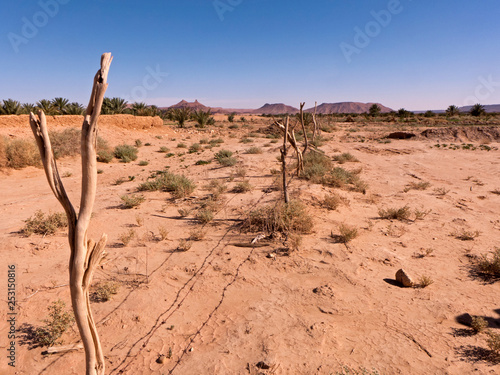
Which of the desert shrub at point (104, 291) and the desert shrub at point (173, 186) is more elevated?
the desert shrub at point (173, 186)

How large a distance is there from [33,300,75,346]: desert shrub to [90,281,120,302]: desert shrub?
413mm

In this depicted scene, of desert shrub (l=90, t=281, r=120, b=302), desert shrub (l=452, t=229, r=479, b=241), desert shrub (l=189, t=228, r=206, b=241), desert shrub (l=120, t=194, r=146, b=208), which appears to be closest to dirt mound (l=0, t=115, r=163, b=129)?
desert shrub (l=120, t=194, r=146, b=208)

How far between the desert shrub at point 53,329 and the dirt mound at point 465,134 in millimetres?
20530

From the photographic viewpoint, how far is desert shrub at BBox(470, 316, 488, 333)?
9.33 feet

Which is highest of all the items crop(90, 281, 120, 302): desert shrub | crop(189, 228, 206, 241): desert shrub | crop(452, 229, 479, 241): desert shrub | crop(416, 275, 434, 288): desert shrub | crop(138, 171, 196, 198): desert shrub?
crop(138, 171, 196, 198): desert shrub

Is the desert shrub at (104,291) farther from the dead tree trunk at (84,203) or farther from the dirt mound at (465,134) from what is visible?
the dirt mound at (465,134)

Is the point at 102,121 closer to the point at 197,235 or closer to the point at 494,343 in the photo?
the point at 197,235

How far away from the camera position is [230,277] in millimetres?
3840

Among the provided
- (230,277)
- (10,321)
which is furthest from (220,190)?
(10,321)

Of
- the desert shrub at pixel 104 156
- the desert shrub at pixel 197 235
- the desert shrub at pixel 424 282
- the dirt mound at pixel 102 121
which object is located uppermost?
the dirt mound at pixel 102 121

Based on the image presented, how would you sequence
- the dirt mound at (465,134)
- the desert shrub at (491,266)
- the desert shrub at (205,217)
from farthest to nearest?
1. the dirt mound at (465,134)
2. the desert shrub at (205,217)
3. the desert shrub at (491,266)

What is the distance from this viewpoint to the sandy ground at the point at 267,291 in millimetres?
2578

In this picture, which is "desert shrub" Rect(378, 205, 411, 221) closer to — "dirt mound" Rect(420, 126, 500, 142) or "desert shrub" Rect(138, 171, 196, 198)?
"desert shrub" Rect(138, 171, 196, 198)


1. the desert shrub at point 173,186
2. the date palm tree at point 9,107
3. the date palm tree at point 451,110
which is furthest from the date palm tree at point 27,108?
the date palm tree at point 451,110
